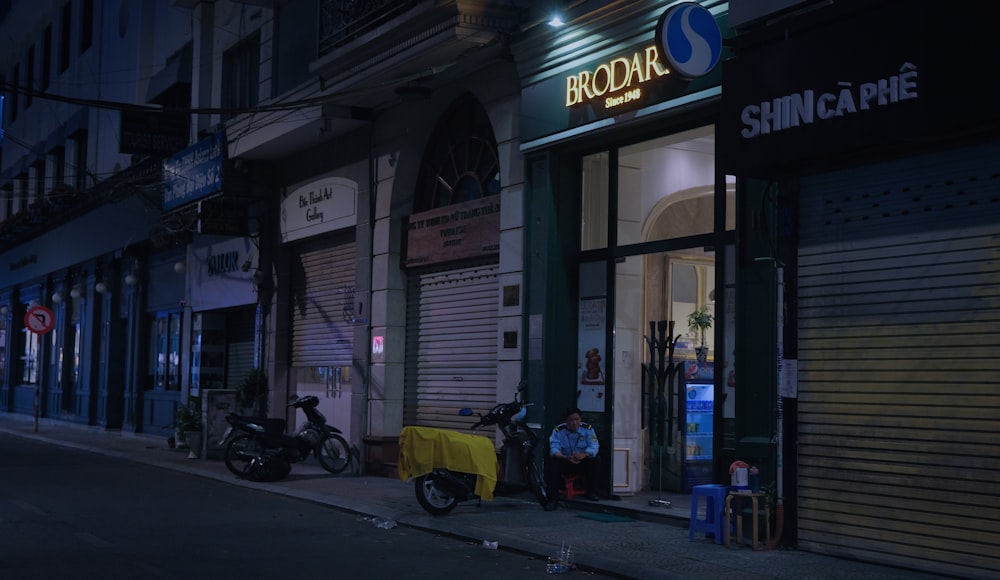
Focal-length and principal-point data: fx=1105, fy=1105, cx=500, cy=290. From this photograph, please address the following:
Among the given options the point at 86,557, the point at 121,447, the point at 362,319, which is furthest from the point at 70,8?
the point at 86,557

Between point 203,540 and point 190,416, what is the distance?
12051mm

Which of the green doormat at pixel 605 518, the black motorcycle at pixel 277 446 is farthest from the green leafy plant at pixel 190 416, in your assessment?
the green doormat at pixel 605 518

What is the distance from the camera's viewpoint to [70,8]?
123ft

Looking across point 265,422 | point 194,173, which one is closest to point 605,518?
point 265,422

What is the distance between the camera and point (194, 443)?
69.6 feet

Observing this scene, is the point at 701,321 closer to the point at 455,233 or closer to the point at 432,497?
the point at 455,233

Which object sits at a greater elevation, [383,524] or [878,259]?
[878,259]

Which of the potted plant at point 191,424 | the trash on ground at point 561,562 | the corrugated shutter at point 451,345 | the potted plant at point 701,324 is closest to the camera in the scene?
the trash on ground at point 561,562

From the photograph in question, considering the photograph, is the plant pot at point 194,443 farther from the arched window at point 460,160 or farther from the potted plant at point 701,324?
the potted plant at point 701,324

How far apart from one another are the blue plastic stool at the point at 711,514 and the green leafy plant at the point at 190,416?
43.0ft

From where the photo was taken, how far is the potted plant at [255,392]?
21531mm

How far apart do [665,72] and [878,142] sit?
3427 mm

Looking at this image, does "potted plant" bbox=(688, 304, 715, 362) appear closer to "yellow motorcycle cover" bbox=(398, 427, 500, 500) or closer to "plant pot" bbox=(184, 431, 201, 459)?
"yellow motorcycle cover" bbox=(398, 427, 500, 500)

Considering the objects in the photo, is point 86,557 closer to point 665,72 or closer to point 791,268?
point 791,268
